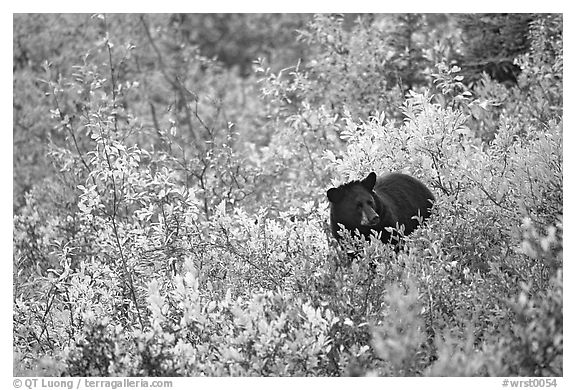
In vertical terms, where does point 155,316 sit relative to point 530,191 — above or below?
below

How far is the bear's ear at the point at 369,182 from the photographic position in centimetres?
700

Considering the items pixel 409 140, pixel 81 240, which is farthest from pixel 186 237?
pixel 409 140

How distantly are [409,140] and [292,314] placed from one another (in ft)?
8.28

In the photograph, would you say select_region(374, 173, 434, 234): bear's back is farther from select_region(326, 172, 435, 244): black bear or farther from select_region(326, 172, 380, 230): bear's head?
select_region(326, 172, 380, 230): bear's head

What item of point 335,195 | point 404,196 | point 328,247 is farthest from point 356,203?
point 404,196

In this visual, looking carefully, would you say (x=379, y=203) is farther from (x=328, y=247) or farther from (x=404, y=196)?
(x=328, y=247)

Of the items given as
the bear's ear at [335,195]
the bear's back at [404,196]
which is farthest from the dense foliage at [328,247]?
the bear's ear at [335,195]

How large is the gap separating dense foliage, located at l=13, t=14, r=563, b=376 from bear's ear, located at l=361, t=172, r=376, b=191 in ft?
1.64

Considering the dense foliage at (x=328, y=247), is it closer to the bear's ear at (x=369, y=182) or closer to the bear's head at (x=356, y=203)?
the bear's head at (x=356, y=203)

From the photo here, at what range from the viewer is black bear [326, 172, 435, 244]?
22.8 ft

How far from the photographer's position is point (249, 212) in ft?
30.7

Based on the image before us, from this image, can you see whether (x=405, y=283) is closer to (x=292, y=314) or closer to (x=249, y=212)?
(x=292, y=314)

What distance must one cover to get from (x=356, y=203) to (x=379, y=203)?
262mm
